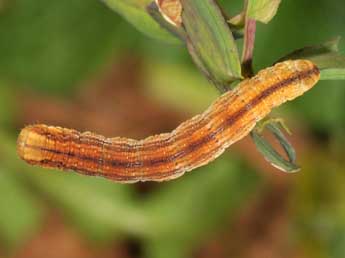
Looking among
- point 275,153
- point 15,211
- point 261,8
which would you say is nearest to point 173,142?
point 275,153

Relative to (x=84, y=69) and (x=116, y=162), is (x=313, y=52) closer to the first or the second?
(x=116, y=162)

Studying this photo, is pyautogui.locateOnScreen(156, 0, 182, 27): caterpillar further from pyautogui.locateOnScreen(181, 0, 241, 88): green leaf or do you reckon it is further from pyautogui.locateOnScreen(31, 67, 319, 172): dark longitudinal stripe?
pyautogui.locateOnScreen(31, 67, 319, 172): dark longitudinal stripe

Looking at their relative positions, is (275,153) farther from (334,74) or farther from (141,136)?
(141,136)

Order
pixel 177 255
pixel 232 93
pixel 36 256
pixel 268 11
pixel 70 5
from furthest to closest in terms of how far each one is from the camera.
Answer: pixel 36 256 < pixel 177 255 < pixel 70 5 < pixel 232 93 < pixel 268 11

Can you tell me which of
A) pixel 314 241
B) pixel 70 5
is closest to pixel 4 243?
pixel 70 5

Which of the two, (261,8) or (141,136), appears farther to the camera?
(141,136)
